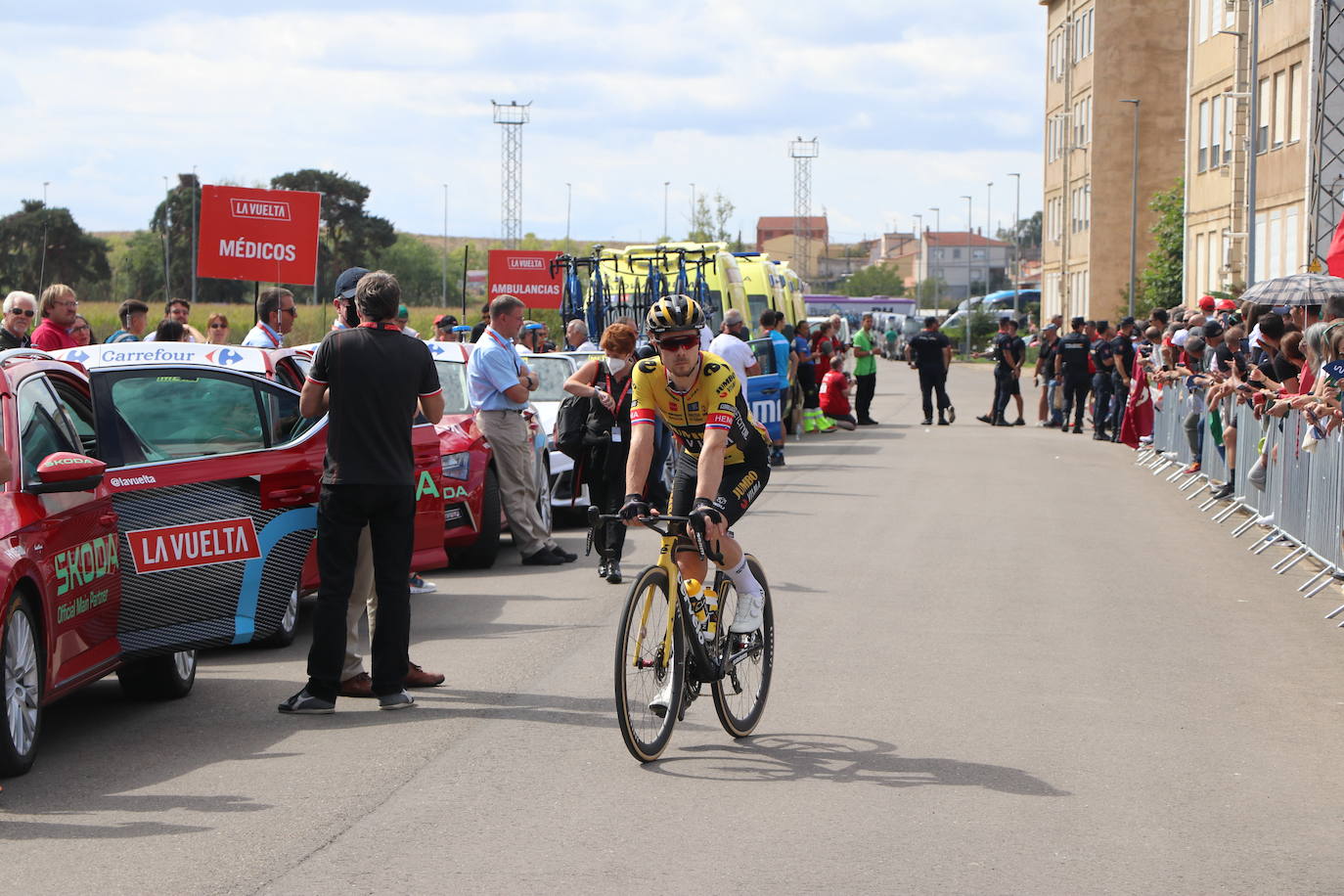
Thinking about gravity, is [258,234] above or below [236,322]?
above

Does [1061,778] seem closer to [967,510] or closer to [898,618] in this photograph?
[898,618]

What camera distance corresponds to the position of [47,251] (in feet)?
142

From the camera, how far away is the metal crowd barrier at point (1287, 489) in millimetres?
12102

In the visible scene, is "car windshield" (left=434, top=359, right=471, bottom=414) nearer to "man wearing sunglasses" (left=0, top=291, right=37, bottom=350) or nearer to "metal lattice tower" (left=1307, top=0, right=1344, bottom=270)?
"man wearing sunglasses" (left=0, top=291, right=37, bottom=350)

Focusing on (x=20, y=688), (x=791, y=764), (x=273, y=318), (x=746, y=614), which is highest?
(x=273, y=318)

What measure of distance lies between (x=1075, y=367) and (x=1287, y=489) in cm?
1609

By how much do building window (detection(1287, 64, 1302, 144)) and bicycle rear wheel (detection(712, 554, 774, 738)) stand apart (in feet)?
110

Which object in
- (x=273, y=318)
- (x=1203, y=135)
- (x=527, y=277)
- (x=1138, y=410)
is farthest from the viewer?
(x=1203, y=135)

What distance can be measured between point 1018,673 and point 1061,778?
222 cm

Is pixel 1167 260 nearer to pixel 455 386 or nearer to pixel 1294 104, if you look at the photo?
pixel 1294 104

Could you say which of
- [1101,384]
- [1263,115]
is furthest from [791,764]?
[1263,115]

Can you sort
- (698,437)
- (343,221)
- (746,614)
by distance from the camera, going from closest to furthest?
(698,437)
(746,614)
(343,221)

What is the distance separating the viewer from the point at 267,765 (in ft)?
22.9

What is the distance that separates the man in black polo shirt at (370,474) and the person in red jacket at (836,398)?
23.6 m
